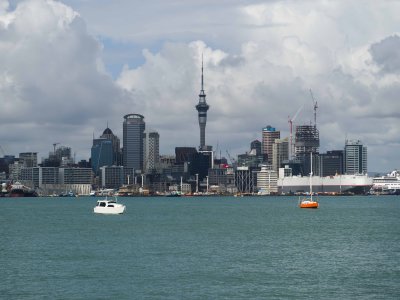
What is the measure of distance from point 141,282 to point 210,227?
73877 mm

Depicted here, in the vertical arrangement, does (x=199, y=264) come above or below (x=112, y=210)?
below

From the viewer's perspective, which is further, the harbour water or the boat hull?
the boat hull

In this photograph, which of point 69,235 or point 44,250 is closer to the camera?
point 44,250

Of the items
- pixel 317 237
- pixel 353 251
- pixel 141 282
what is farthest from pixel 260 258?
pixel 317 237

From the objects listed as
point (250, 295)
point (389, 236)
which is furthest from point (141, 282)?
point (389, 236)

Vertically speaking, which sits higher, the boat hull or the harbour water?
the boat hull

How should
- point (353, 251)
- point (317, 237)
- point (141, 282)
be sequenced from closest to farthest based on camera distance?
point (141, 282) → point (353, 251) → point (317, 237)

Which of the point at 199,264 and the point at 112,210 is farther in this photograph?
the point at 112,210

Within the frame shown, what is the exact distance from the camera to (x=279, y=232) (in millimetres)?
130750

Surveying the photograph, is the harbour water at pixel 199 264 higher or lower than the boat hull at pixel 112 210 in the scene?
lower

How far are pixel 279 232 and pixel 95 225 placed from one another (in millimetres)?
34184

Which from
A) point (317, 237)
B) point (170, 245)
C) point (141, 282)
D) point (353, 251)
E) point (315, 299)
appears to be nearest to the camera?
point (315, 299)

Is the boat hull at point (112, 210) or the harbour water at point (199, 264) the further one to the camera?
the boat hull at point (112, 210)

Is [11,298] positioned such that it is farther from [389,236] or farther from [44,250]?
[389,236]
